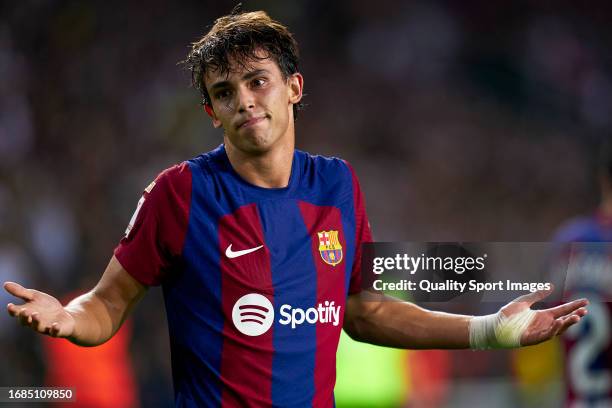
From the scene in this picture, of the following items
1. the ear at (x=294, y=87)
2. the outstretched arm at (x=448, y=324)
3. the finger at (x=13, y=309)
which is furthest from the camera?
the ear at (x=294, y=87)

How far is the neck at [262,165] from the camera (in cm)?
286

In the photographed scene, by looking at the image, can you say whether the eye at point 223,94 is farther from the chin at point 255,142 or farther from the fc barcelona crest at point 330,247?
the fc barcelona crest at point 330,247

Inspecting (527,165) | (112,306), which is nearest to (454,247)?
(112,306)

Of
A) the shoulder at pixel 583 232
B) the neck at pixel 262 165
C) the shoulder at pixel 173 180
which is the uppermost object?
the shoulder at pixel 583 232

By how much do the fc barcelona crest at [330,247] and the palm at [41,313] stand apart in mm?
764

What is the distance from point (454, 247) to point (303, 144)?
A: 253 inches

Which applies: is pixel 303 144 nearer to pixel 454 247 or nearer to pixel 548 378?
pixel 548 378

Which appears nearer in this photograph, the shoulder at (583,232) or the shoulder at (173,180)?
Answer: the shoulder at (173,180)

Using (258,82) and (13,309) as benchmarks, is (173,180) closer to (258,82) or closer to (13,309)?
(258,82)

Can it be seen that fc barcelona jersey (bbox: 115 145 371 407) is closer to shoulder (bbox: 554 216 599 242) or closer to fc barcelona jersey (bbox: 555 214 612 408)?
fc barcelona jersey (bbox: 555 214 612 408)

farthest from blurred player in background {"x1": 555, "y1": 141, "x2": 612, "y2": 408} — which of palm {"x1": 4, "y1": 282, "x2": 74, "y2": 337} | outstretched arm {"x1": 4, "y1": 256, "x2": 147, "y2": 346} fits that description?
palm {"x1": 4, "y1": 282, "x2": 74, "y2": 337}

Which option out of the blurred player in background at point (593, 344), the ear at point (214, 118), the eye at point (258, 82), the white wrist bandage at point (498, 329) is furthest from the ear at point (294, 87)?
the blurred player in background at point (593, 344)

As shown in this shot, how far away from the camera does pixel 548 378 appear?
796cm

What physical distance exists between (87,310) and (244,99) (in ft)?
2.51
